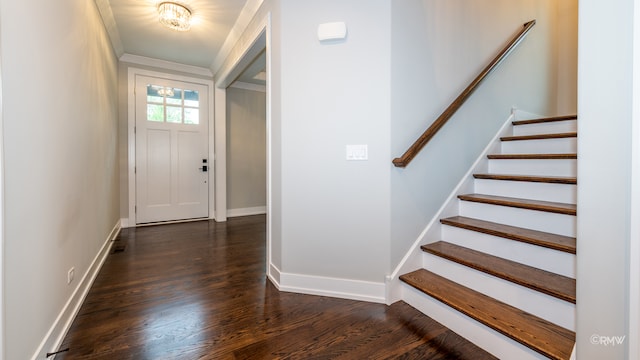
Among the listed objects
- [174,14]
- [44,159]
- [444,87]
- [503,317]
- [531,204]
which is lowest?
[503,317]

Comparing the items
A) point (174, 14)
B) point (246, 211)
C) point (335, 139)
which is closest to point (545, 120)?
point (335, 139)

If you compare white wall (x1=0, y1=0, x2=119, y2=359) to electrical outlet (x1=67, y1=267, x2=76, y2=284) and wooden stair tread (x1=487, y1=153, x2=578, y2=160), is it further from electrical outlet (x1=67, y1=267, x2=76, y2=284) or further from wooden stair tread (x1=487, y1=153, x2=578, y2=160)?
wooden stair tread (x1=487, y1=153, x2=578, y2=160)

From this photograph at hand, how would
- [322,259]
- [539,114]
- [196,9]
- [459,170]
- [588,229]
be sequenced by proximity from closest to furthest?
[588,229]
[322,259]
[459,170]
[196,9]
[539,114]

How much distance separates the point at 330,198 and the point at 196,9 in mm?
2461

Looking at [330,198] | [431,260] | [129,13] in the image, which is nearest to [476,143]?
[431,260]

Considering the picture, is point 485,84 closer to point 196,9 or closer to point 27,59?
point 196,9

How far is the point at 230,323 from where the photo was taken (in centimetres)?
170

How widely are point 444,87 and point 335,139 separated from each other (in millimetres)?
1046

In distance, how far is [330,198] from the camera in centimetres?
207

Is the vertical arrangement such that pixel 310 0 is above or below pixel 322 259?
above

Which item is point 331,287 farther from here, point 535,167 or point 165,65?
point 165,65

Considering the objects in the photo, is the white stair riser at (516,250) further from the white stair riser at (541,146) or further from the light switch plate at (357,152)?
the white stair riser at (541,146)

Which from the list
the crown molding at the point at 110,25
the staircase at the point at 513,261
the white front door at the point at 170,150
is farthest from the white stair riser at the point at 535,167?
the white front door at the point at 170,150

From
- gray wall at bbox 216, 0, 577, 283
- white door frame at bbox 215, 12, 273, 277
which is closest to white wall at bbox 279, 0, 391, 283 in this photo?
gray wall at bbox 216, 0, 577, 283
